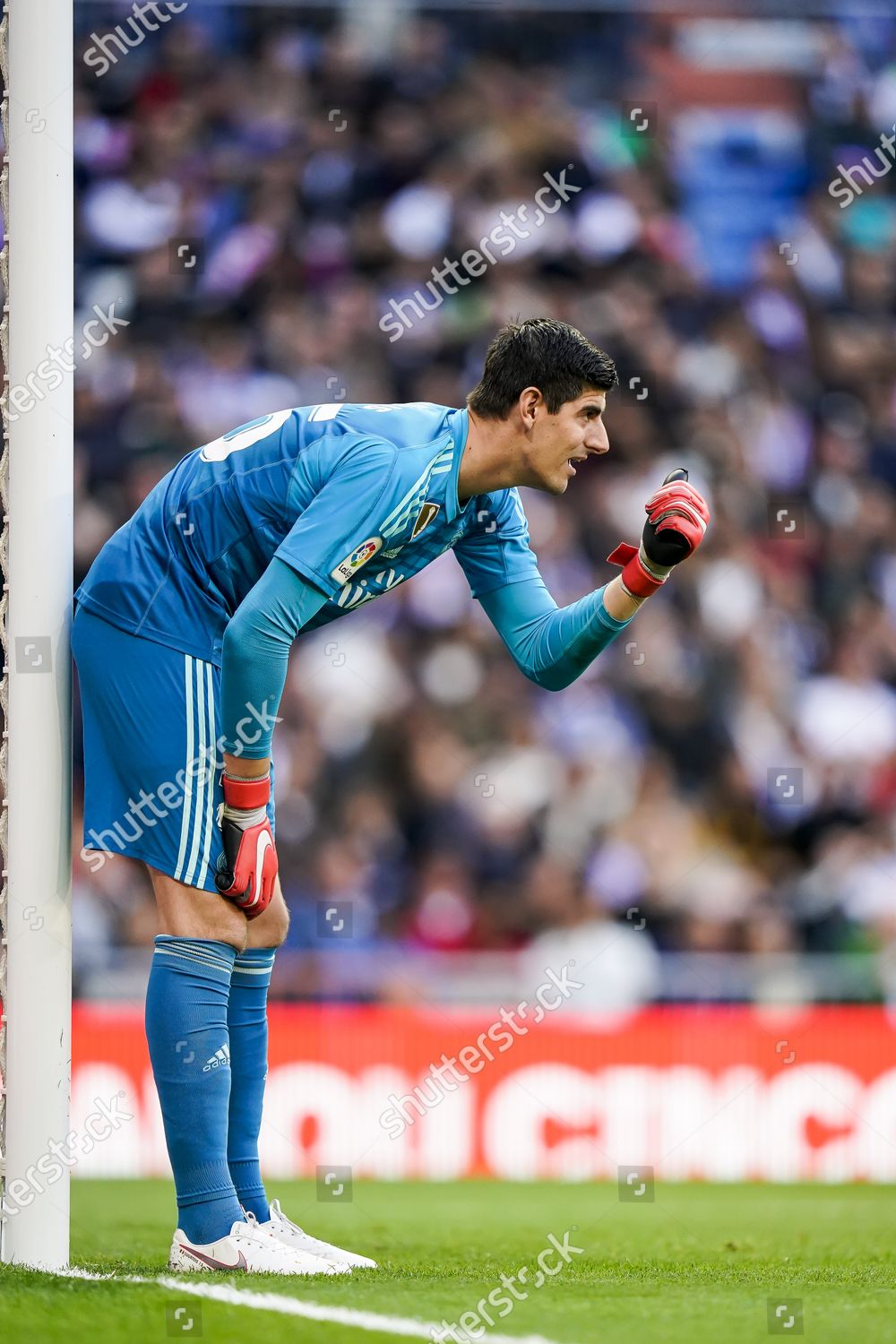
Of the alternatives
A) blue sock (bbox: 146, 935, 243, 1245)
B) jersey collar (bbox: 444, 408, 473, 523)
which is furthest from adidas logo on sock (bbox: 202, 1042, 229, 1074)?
jersey collar (bbox: 444, 408, 473, 523)

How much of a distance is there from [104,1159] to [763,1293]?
4.97 metres

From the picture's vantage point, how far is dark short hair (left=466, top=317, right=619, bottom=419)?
3.73m

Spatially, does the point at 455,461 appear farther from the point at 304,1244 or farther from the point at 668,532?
the point at 304,1244

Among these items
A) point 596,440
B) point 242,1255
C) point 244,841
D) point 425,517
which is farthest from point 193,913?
point 596,440

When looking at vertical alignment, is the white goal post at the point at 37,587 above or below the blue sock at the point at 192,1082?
above

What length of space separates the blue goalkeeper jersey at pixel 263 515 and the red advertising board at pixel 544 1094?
4336 millimetres

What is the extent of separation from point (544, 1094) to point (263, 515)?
15.4 feet

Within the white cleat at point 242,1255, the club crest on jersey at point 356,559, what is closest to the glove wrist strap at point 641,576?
the club crest on jersey at point 356,559

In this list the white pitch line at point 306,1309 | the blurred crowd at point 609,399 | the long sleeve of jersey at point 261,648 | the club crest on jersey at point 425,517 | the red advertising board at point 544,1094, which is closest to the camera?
the white pitch line at point 306,1309

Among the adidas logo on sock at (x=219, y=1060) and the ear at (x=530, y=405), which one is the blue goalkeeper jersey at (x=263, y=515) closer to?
the ear at (x=530, y=405)

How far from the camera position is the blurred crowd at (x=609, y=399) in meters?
9.53

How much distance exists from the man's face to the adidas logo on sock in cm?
135

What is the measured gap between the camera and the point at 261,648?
3432mm

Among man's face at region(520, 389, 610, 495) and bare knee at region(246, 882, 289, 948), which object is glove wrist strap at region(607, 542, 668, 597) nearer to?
man's face at region(520, 389, 610, 495)
